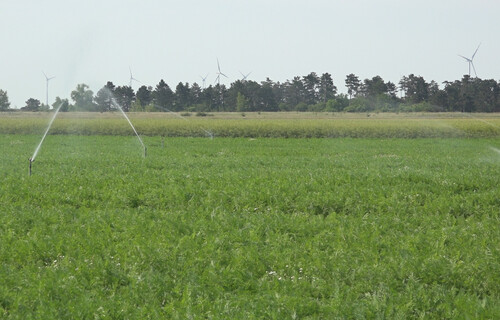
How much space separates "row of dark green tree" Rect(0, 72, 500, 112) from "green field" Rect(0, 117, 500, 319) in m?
88.5

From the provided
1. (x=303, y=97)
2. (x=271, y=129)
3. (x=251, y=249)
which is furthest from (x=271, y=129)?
(x=303, y=97)

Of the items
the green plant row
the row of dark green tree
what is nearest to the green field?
the green plant row

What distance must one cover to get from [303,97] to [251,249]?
14545cm

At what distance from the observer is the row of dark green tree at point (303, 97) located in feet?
339

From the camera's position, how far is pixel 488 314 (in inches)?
233

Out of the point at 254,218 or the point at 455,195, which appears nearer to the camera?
the point at 254,218

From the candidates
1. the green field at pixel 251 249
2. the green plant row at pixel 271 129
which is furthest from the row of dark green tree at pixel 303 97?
the green field at pixel 251 249

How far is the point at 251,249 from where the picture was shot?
8195 mm

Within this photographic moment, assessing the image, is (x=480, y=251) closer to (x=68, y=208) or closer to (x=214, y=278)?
(x=214, y=278)

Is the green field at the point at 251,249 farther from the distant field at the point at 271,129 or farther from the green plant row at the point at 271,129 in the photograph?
the green plant row at the point at 271,129

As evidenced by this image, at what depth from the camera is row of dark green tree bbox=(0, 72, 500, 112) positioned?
10338 centimetres

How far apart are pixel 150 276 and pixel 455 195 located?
8.32m

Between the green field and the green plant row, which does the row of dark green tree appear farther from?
the green field

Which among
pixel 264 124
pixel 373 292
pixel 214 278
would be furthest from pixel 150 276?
pixel 264 124
